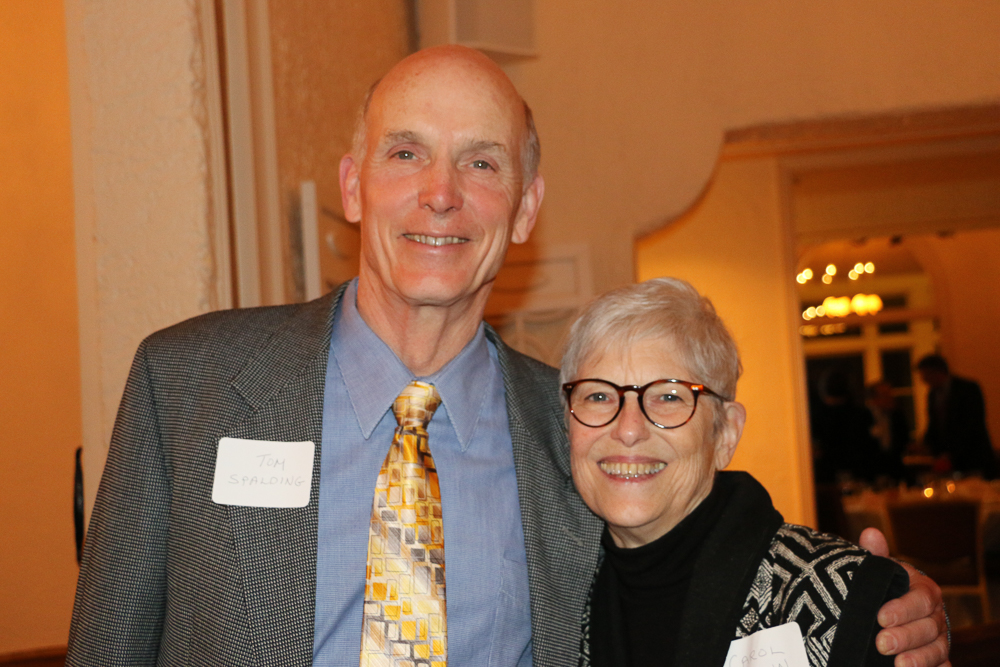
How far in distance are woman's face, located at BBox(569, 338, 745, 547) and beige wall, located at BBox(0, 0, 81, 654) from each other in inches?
151

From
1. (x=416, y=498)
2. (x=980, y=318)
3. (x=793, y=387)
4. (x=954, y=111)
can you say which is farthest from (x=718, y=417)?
(x=980, y=318)

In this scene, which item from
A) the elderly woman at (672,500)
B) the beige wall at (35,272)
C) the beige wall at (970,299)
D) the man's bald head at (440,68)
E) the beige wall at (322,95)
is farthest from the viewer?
the beige wall at (970,299)

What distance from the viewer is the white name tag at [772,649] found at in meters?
1.46

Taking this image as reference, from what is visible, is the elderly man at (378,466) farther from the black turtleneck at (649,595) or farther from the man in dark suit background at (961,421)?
the man in dark suit background at (961,421)

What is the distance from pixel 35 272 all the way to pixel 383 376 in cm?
385

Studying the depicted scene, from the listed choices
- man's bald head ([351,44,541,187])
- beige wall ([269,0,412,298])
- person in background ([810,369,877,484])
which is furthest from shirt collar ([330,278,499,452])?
person in background ([810,369,877,484])

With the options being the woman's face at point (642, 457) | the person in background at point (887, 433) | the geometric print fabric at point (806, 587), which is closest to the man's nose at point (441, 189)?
the woman's face at point (642, 457)

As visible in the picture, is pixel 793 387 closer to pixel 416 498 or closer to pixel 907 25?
pixel 907 25

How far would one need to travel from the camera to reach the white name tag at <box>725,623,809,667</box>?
1.46 metres

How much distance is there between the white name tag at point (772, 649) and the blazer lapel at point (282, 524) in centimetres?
71

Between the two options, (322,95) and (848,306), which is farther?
(848,306)

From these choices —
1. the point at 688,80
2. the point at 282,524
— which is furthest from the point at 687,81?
the point at 282,524

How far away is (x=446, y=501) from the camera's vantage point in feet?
5.30

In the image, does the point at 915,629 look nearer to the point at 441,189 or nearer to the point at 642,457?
the point at 642,457
